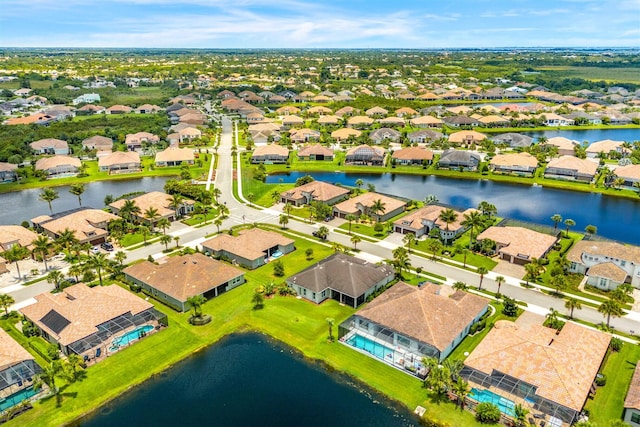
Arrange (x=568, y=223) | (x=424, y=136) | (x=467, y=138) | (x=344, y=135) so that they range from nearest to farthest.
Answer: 1. (x=568, y=223)
2. (x=467, y=138)
3. (x=344, y=135)
4. (x=424, y=136)

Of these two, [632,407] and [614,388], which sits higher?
[632,407]

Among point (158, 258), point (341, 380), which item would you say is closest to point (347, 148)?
point (158, 258)

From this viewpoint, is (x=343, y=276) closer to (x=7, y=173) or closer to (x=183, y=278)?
(x=183, y=278)

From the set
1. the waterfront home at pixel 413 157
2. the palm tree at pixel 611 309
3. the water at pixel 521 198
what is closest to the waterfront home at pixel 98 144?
the water at pixel 521 198

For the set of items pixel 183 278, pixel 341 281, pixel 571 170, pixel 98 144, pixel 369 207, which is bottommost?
pixel 341 281

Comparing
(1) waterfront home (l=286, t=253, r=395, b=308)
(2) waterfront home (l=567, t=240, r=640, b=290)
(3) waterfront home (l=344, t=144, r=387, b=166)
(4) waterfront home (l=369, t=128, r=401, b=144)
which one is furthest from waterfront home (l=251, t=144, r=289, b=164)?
(2) waterfront home (l=567, t=240, r=640, b=290)

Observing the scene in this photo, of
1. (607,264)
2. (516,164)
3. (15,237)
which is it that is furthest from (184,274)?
(516,164)

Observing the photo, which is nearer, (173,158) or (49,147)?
(173,158)

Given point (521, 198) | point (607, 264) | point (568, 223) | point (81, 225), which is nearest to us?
point (607, 264)

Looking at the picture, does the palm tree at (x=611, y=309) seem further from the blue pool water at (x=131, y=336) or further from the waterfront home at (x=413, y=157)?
the waterfront home at (x=413, y=157)
